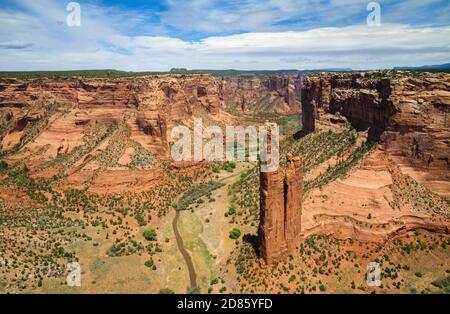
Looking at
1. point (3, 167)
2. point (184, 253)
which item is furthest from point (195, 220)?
point (3, 167)

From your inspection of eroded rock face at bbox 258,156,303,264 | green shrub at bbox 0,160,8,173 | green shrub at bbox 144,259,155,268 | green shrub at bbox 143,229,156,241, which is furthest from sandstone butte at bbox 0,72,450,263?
green shrub at bbox 144,259,155,268

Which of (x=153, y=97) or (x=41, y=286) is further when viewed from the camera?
(x=153, y=97)

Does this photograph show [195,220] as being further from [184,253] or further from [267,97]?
[267,97]

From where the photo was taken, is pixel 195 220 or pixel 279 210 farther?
pixel 195 220

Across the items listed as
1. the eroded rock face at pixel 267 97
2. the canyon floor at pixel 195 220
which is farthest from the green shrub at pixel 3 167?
the eroded rock face at pixel 267 97

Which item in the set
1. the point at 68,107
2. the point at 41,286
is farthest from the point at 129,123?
the point at 41,286
